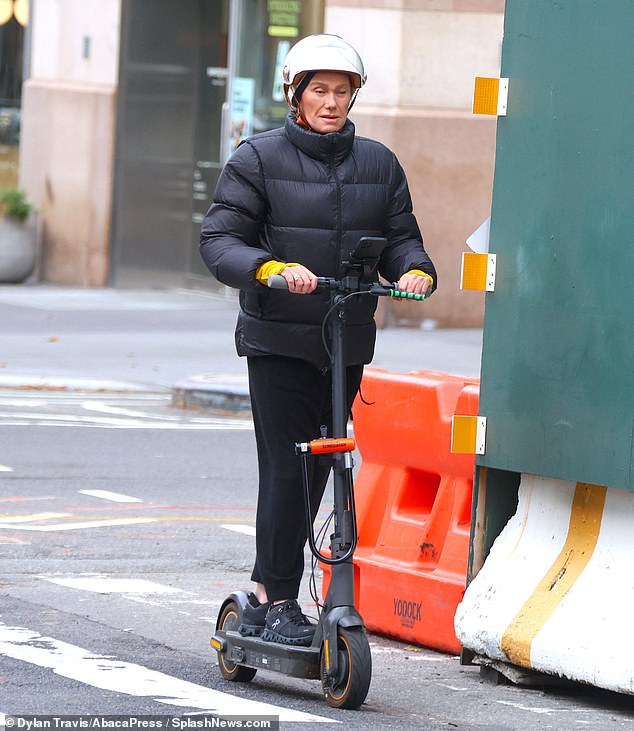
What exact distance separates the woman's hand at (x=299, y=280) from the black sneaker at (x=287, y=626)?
1057 mm

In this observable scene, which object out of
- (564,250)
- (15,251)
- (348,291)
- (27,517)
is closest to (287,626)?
(348,291)

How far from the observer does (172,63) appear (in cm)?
2284

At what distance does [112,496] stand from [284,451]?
4.33 m

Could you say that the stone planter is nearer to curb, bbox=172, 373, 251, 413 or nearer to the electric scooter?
curb, bbox=172, 373, 251, 413

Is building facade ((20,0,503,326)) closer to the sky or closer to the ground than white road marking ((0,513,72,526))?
closer to the sky

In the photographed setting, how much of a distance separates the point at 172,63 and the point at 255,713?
59.7 ft

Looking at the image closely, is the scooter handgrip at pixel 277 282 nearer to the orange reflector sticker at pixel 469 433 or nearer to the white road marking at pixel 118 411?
the orange reflector sticker at pixel 469 433

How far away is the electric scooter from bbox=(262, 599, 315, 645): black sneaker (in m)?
0.04

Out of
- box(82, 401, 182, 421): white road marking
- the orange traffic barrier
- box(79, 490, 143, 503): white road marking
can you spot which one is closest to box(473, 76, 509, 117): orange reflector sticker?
the orange traffic barrier

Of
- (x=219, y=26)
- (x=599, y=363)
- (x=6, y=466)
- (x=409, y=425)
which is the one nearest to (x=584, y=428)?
(x=599, y=363)

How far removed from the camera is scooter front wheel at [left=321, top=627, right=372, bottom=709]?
5320mm

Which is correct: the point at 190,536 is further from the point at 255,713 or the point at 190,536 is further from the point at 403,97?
the point at 403,97

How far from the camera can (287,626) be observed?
5656mm

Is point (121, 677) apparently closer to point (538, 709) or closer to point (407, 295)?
point (538, 709)
